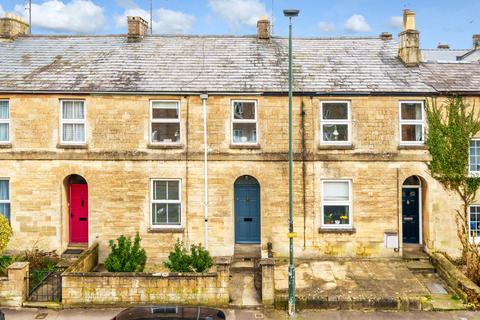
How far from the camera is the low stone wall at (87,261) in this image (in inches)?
638

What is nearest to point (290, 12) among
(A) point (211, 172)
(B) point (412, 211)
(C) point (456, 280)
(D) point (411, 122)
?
(A) point (211, 172)

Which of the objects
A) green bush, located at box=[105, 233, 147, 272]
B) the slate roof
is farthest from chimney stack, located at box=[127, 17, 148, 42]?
green bush, located at box=[105, 233, 147, 272]

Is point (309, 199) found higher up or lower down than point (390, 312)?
higher up

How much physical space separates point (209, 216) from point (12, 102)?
9.06 meters

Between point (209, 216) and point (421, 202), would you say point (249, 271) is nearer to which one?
point (209, 216)

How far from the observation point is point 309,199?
19812 millimetres

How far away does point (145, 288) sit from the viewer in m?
15.1

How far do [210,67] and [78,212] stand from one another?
27.2ft

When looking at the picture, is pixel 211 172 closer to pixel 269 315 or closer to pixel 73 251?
pixel 73 251

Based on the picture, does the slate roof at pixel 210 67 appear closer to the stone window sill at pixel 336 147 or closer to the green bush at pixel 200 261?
the stone window sill at pixel 336 147

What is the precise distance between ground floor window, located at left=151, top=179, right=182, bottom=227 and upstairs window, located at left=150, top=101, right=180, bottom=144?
1709mm

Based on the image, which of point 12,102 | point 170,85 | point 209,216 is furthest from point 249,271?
point 12,102

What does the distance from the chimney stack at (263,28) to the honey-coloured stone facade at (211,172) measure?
16.4ft

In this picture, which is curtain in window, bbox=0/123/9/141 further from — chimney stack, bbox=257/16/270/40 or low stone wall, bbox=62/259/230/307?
chimney stack, bbox=257/16/270/40
